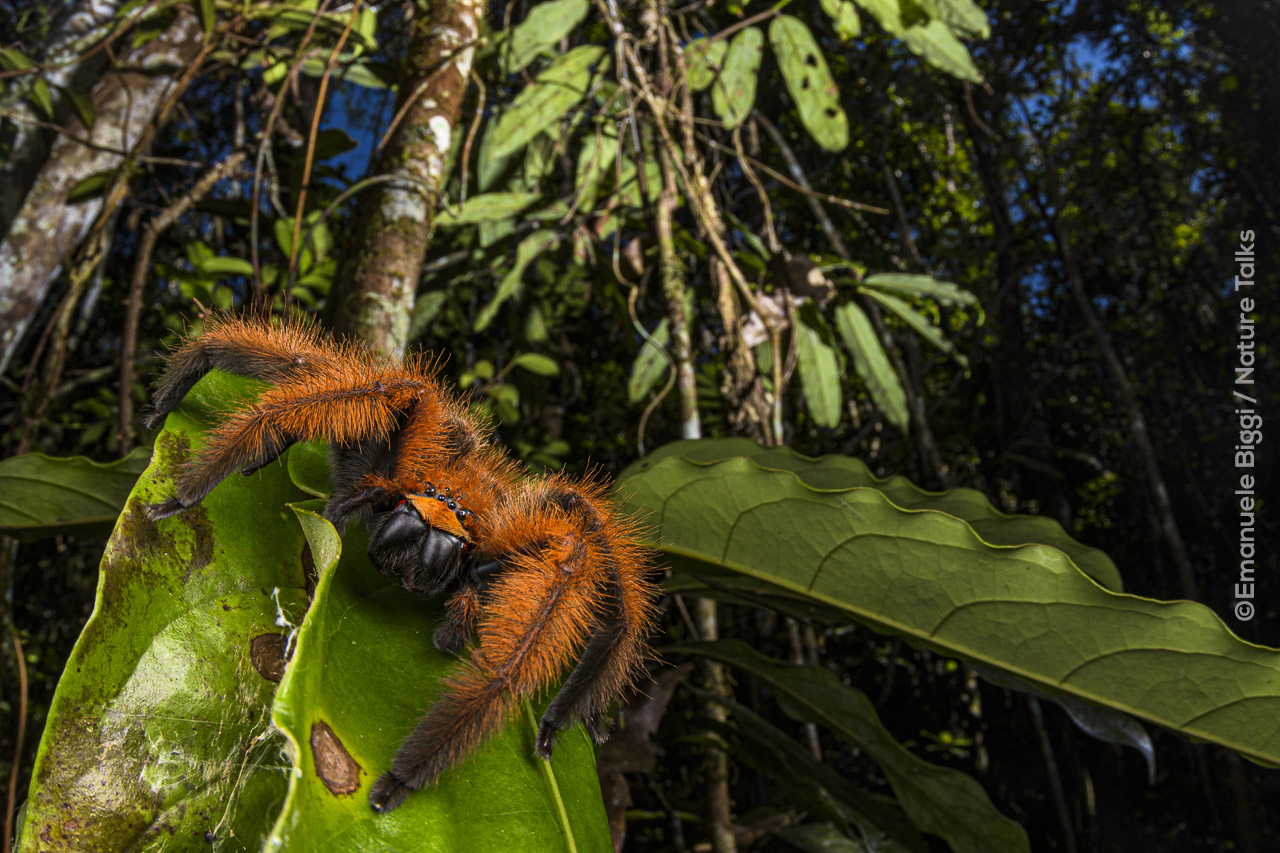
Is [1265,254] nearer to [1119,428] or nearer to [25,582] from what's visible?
[1119,428]

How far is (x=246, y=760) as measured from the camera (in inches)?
26.7

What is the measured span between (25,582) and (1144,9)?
298 inches

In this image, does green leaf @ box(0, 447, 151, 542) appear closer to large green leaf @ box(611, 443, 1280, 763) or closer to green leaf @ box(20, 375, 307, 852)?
green leaf @ box(20, 375, 307, 852)

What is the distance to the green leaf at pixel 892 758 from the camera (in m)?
1.43

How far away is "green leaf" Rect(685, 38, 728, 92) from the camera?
8.22 ft

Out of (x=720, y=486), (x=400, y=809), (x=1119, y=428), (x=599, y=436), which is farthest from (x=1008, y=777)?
(x=400, y=809)

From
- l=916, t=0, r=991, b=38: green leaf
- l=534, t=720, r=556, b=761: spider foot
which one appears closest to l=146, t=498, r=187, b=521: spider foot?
l=534, t=720, r=556, b=761: spider foot

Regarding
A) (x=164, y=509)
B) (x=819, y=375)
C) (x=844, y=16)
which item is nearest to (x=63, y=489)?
(x=164, y=509)

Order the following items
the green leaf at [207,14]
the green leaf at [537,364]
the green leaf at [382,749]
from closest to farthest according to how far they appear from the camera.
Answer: the green leaf at [382,749] < the green leaf at [207,14] < the green leaf at [537,364]

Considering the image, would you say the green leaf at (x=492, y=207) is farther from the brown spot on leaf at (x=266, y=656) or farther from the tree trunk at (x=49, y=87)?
the brown spot on leaf at (x=266, y=656)

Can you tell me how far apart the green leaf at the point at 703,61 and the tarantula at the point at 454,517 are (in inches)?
72.3

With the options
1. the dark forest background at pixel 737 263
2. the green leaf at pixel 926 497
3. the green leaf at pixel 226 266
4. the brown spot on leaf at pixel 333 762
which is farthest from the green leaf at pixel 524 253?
the brown spot on leaf at pixel 333 762

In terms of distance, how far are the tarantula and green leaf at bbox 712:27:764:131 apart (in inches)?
68.5

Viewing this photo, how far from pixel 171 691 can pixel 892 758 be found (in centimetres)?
131
